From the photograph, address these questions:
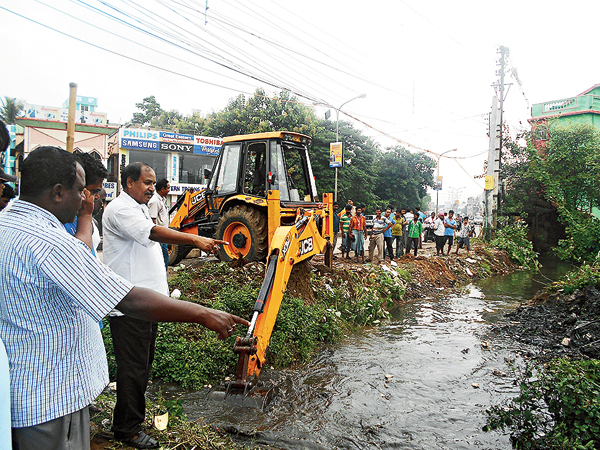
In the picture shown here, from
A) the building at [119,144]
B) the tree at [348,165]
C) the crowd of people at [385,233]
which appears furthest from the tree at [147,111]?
the crowd of people at [385,233]

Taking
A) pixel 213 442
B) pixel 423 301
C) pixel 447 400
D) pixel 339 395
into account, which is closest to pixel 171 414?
pixel 213 442

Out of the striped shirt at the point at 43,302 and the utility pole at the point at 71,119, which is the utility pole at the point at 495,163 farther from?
the striped shirt at the point at 43,302

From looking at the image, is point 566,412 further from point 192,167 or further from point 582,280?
point 192,167

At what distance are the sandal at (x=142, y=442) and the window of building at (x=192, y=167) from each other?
2587cm

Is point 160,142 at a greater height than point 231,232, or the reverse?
point 160,142

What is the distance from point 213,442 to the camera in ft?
10.3

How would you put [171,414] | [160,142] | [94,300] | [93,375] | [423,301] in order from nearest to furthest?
[94,300] < [93,375] < [171,414] < [423,301] < [160,142]

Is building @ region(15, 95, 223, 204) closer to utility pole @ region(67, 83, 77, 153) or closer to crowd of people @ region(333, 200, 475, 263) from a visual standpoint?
crowd of people @ region(333, 200, 475, 263)

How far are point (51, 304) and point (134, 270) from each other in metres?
1.49

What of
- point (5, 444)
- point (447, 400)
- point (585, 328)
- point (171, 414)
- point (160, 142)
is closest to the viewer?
point (5, 444)

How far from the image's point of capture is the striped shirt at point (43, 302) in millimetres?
1564

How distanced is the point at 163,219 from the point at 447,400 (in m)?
4.91

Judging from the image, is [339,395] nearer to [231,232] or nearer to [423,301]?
[231,232]

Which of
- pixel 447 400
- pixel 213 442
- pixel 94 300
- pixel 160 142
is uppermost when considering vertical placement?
pixel 160 142
